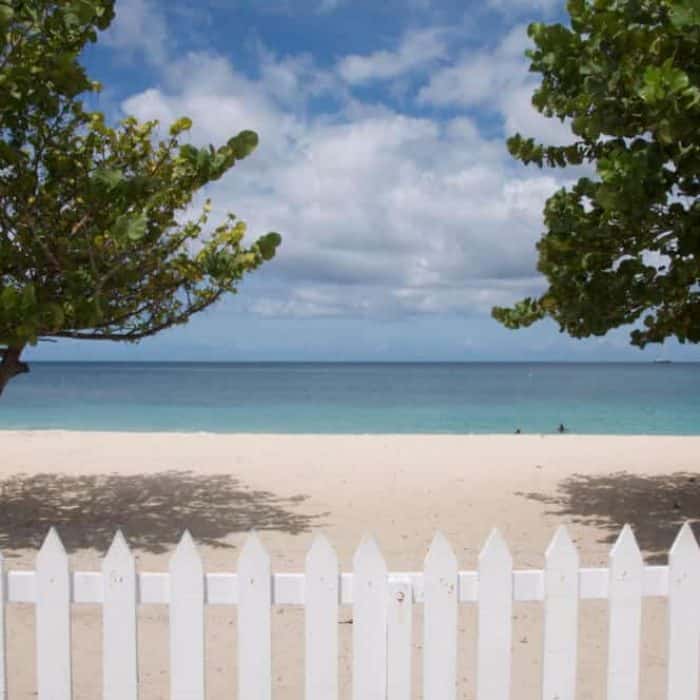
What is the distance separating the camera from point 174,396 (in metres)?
72.6

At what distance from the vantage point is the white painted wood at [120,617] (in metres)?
3.24

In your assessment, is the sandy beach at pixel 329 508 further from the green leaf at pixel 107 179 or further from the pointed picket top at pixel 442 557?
the green leaf at pixel 107 179

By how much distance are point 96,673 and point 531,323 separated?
6.94 m

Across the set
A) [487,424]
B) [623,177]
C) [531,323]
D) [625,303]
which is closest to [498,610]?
[623,177]

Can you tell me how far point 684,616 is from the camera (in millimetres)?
3357

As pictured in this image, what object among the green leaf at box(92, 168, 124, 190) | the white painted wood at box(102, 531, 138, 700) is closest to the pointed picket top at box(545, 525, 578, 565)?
the white painted wood at box(102, 531, 138, 700)

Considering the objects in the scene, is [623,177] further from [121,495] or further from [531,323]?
[121,495]

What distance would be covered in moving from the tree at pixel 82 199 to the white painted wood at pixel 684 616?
18.3ft

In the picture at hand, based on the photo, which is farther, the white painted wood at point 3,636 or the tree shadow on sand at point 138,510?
the tree shadow on sand at point 138,510

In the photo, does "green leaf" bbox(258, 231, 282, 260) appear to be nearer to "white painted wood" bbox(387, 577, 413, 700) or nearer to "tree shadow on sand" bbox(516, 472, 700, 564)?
"tree shadow on sand" bbox(516, 472, 700, 564)

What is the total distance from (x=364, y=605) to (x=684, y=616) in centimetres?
154

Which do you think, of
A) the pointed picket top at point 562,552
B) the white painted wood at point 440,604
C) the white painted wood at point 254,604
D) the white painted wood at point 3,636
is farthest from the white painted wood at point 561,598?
the white painted wood at point 3,636

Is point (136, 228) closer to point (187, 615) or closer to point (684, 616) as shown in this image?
point (187, 615)

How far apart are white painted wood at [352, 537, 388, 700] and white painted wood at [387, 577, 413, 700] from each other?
25 mm
